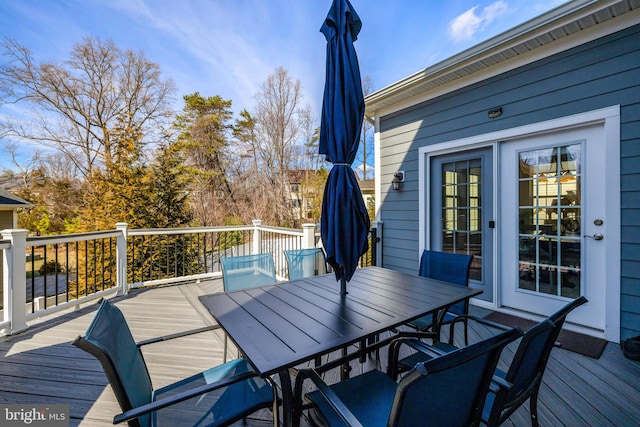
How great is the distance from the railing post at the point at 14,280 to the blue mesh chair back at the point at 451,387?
363 centimetres

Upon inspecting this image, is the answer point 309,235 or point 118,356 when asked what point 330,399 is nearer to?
point 118,356

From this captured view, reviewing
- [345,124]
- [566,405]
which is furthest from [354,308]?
[566,405]

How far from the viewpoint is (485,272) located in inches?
142

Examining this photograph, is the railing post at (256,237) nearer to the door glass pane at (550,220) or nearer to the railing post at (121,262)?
the railing post at (121,262)

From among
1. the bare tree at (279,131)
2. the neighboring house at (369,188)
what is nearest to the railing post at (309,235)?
the neighboring house at (369,188)

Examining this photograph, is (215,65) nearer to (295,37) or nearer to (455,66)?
(295,37)

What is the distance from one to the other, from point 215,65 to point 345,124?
1038cm

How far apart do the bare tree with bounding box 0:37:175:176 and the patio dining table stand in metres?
9.26

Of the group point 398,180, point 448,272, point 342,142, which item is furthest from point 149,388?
point 398,180

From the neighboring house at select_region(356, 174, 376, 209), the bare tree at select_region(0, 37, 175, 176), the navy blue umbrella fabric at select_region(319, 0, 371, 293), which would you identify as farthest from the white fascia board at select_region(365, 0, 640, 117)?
the bare tree at select_region(0, 37, 175, 176)

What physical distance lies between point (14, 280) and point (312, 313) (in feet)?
10.5

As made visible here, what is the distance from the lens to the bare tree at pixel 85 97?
8758 millimetres

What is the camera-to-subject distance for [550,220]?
3096 millimetres

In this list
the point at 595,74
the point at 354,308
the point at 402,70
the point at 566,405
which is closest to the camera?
the point at 354,308
